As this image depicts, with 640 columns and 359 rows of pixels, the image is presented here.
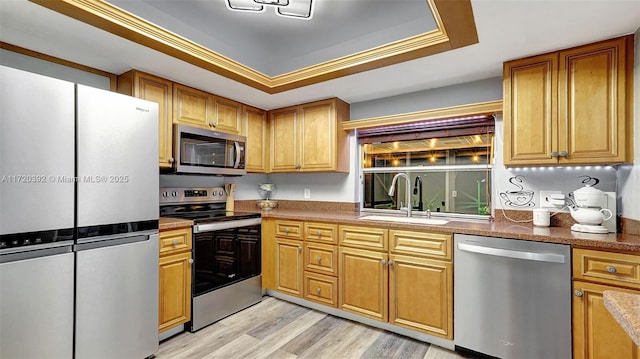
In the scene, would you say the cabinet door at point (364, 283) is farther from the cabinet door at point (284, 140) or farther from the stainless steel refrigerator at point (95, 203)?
the stainless steel refrigerator at point (95, 203)

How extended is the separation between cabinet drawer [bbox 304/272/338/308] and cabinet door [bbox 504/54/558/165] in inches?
68.5

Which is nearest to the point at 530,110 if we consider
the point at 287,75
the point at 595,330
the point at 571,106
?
the point at 571,106

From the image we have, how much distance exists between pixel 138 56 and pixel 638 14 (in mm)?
3092

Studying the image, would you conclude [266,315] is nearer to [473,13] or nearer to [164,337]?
[164,337]

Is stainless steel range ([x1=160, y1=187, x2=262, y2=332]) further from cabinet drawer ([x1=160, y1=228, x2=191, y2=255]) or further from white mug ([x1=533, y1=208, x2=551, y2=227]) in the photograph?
white mug ([x1=533, y1=208, x2=551, y2=227])

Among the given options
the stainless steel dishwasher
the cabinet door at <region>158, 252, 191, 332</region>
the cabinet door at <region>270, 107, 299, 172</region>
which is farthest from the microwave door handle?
the stainless steel dishwasher

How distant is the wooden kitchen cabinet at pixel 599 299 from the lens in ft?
5.36

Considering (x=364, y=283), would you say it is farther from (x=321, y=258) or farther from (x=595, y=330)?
(x=595, y=330)

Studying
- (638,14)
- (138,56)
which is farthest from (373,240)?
(138,56)

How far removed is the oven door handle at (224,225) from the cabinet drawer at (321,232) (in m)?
0.53

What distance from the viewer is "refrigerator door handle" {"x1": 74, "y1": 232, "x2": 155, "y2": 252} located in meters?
1.74

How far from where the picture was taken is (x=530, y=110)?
85.4 inches

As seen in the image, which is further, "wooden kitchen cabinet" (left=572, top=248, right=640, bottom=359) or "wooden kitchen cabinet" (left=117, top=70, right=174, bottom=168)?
"wooden kitchen cabinet" (left=117, top=70, right=174, bottom=168)

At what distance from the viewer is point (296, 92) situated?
3.01 m
